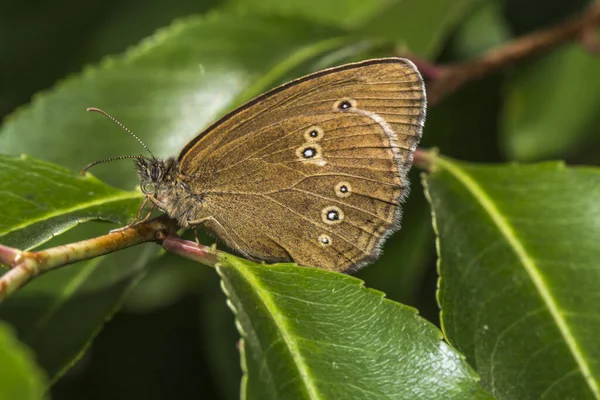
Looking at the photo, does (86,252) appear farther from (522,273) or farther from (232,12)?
(232,12)

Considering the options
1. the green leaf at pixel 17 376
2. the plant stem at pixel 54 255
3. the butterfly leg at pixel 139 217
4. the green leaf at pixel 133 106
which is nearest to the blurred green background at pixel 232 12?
the green leaf at pixel 133 106

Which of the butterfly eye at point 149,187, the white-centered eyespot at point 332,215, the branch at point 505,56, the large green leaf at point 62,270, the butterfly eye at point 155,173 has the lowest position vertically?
the large green leaf at point 62,270

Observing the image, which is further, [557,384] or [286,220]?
[286,220]

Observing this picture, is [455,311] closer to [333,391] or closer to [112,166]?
[333,391]

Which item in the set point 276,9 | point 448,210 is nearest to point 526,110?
point 276,9

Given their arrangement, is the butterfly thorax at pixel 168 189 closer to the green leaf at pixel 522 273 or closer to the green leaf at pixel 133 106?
the green leaf at pixel 133 106

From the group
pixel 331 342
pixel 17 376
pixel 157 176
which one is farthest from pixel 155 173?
pixel 17 376
